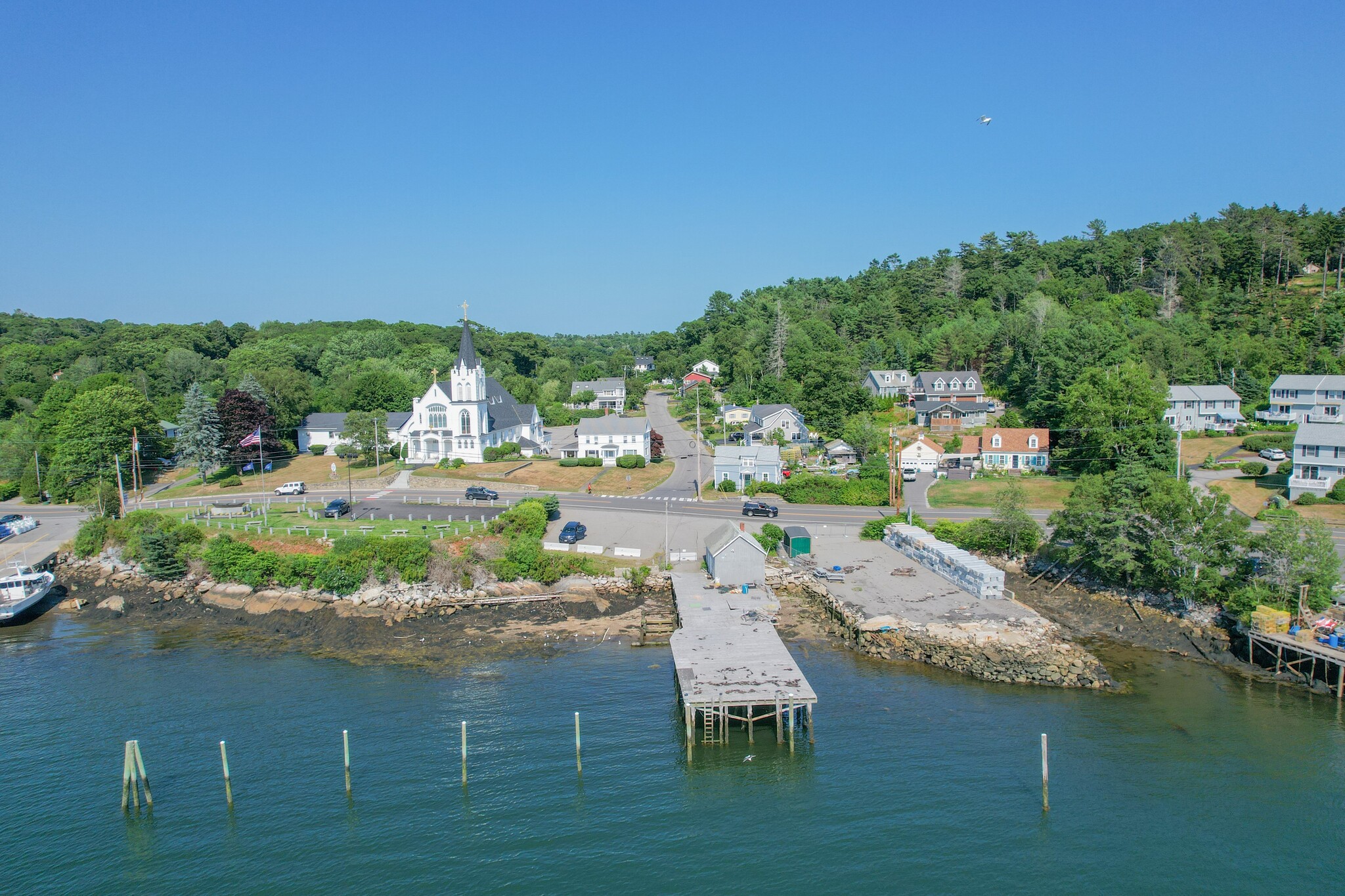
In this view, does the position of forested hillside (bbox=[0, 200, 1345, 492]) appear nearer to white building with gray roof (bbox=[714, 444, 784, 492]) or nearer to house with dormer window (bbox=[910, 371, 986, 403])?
house with dormer window (bbox=[910, 371, 986, 403])

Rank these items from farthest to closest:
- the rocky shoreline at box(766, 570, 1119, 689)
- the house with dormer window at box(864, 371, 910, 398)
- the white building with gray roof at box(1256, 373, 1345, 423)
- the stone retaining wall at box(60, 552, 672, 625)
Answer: the house with dormer window at box(864, 371, 910, 398), the white building with gray roof at box(1256, 373, 1345, 423), the stone retaining wall at box(60, 552, 672, 625), the rocky shoreline at box(766, 570, 1119, 689)

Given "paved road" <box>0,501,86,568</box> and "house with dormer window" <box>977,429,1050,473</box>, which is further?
"house with dormer window" <box>977,429,1050,473</box>

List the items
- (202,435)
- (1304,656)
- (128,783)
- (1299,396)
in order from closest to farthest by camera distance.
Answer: (128,783)
(1304,656)
(202,435)
(1299,396)

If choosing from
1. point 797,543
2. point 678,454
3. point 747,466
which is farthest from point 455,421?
point 797,543

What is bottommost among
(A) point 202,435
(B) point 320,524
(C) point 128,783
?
(C) point 128,783

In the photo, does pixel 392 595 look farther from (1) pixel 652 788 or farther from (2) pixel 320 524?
(1) pixel 652 788

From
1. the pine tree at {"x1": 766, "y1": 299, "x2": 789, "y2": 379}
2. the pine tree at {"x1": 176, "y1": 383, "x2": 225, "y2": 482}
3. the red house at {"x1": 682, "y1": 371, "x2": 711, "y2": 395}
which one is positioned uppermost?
the pine tree at {"x1": 766, "y1": 299, "x2": 789, "y2": 379}

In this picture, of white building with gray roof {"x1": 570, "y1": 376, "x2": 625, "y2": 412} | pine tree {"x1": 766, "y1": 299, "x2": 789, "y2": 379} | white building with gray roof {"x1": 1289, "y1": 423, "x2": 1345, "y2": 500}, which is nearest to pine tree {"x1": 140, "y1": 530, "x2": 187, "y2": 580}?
white building with gray roof {"x1": 1289, "y1": 423, "x2": 1345, "y2": 500}

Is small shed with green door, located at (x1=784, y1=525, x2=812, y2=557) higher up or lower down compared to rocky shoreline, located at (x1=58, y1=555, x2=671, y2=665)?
higher up
